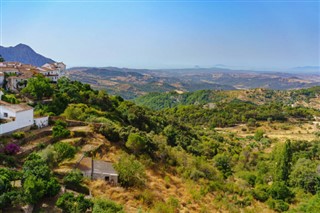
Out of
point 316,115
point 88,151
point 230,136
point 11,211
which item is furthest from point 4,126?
point 316,115

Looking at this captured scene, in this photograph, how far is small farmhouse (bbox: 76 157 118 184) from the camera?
62.3 ft

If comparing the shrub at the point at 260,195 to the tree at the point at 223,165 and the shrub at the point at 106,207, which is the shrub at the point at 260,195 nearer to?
the tree at the point at 223,165

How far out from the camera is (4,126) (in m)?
21.8

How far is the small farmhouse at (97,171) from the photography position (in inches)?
747

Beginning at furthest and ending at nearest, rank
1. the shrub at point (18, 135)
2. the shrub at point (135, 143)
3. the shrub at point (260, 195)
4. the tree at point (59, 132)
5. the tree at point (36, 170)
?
the shrub at point (260, 195) < the shrub at point (135, 143) < the tree at point (59, 132) < the shrub at point (18, 135) < the tree at point (36, 170)

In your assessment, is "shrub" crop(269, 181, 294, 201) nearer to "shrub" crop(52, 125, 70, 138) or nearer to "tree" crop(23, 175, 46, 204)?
"shrub" crop(52, 125, 70, 138)

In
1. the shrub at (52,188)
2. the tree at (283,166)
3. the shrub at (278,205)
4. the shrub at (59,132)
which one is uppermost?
the shrub at (59,132)

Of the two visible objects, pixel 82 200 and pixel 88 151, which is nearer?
pixel 82 200

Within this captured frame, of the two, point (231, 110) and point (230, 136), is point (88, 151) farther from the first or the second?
point (231, 110)

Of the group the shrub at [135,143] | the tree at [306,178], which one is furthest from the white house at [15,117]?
the tree at [306,178]

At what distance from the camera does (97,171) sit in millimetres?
19250

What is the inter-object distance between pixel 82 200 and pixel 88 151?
9.35 m

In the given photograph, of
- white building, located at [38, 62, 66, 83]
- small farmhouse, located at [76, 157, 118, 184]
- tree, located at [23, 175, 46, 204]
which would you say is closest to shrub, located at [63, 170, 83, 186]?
small farmhouse, located at [76, 157, 118, 184]

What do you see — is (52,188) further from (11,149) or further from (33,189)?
(11,149)
